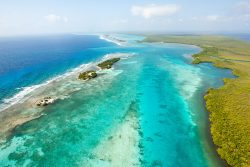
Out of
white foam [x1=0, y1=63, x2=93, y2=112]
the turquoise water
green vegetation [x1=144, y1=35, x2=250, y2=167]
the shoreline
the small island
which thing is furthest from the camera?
white foam [x1=0, y1=63, x2=93, y2=112]

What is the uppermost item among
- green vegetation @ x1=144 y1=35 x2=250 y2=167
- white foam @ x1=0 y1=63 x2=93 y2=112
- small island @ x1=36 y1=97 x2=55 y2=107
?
green vegetation @ x1=144 y1=35 x2=250 y2=167

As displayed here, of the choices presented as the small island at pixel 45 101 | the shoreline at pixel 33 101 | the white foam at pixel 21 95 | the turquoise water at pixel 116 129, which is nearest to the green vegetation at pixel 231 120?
the turquoise water at pixel 116 129

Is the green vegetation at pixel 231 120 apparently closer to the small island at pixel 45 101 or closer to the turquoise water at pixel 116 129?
the turquoise water at pixel 116 129

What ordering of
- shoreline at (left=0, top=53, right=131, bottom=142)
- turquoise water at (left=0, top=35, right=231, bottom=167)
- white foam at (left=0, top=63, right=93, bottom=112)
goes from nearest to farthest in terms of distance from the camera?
1. turquoise water at (left=0, top=35, right=231, bottom=167)
2. shoreline at (left=0, top=53, right=131, bottom=142)
3. white foam at (left=0, top=63, right=93, bottom=112)

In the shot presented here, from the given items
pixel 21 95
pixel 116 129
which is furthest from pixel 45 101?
pixel 116 129

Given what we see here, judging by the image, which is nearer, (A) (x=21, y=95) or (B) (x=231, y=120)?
(B) (x=231, y=120)

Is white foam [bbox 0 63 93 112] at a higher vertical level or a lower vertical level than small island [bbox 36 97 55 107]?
lower

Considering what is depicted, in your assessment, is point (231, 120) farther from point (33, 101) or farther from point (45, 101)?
point (33, 101)

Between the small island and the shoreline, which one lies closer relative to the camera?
the shoreline

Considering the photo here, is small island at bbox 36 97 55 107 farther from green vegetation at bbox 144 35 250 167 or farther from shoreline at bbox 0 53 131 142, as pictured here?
green vegetation at bbox 144 35 250 167

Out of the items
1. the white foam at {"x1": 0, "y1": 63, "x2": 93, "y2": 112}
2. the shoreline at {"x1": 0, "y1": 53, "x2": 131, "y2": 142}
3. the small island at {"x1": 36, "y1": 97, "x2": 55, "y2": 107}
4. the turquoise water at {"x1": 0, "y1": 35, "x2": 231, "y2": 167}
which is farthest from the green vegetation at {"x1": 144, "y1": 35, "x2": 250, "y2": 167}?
the white foam at {"x1": 0, "y1": 63, "x2": 93, "y2": 112}
